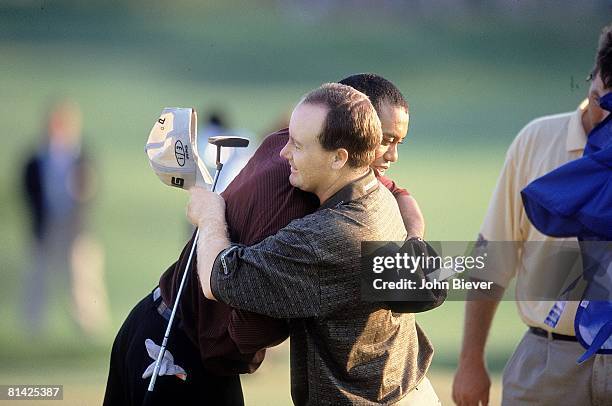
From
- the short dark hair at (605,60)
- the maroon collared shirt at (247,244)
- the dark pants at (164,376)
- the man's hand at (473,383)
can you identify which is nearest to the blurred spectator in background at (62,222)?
the man's hand at (473,383)

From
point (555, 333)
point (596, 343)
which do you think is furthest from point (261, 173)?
point (555, 333)

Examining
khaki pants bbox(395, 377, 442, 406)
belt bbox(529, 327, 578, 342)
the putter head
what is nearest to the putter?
the putter head

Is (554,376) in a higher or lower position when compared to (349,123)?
lower

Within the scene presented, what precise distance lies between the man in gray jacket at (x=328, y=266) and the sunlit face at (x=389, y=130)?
144 mm

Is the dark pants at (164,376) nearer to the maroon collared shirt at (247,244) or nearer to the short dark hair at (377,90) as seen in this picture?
the maroon collared shirt at (247,244)

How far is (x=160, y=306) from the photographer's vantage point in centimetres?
290

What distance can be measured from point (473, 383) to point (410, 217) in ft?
2.86

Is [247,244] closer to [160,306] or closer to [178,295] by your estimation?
[178,295]

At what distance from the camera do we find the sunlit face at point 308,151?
2.46 m

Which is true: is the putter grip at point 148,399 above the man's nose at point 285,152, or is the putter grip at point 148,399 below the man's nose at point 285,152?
below

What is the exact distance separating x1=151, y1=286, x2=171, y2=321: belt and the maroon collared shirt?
21mm

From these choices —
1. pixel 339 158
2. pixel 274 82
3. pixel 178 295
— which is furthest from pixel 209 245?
pixel 274 82

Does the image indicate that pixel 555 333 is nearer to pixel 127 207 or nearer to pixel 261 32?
pixel 261 32

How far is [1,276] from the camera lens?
285 inches
